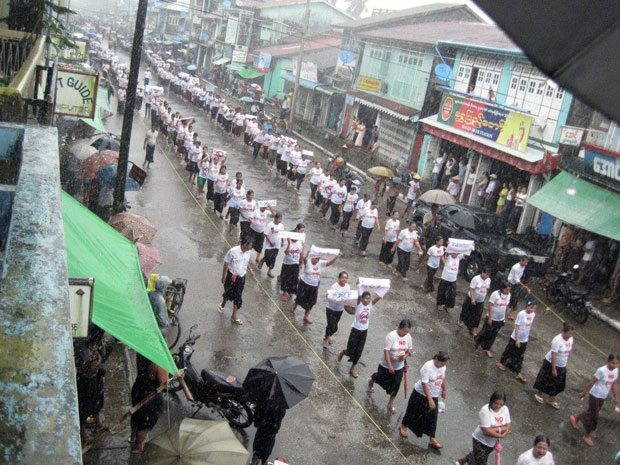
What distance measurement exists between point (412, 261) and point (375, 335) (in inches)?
230

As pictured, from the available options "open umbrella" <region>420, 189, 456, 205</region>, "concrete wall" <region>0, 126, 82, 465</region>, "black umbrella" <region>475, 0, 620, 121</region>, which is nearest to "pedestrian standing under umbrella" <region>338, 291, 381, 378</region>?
"concrete wall" <region>0, 126, 82, 465</region>

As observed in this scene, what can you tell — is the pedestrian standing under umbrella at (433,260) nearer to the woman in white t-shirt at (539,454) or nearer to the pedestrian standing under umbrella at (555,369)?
the pedestrian standing under umbrella at (555,369)

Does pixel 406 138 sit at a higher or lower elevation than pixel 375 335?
higher


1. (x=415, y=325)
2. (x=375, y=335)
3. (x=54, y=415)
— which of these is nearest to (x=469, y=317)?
(x=415, y=325)

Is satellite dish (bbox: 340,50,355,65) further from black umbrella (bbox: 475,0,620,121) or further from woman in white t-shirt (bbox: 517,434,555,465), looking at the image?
black umbrella (bbox: 475,0,620,121)

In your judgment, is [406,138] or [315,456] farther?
[406,138]

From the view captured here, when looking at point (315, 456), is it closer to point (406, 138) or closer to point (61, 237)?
point (61, 237)

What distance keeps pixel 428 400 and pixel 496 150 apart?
1599cm

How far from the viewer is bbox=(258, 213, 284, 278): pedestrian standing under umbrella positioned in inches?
515

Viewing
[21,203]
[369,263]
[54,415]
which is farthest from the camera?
[369,263]

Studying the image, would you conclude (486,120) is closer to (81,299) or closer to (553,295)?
(553,295)

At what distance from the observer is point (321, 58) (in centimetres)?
4322

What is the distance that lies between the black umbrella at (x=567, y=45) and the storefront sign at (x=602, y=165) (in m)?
16.5

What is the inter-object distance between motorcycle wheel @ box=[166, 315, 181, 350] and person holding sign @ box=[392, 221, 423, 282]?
623 centimetres
